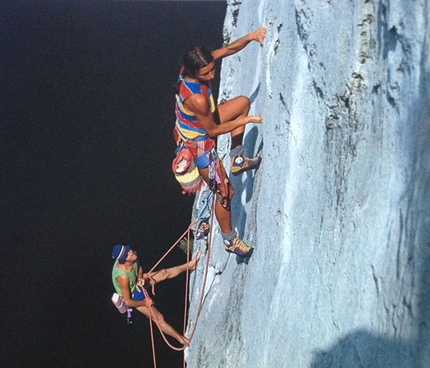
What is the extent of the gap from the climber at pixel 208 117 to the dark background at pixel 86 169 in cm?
543

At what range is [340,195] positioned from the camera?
2.18 metres

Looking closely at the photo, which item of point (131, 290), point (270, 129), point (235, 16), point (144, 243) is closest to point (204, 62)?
point (270, 129)

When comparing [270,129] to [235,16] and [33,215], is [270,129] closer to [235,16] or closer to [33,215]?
[235,16]

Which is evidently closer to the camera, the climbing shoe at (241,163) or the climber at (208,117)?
the climber at (208,117)

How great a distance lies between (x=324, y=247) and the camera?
2305 mm

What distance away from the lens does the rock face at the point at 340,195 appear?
1630 millimetres

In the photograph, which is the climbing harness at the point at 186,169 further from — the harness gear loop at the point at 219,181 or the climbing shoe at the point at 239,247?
the climbing shoe at the point at 239,247

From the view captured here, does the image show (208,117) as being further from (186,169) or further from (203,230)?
(203,230)

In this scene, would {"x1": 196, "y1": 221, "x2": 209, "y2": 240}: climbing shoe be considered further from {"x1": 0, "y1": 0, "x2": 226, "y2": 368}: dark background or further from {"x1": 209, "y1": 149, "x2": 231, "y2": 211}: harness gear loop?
{"x1": 0, "y1": 0, "x2": 226, "y2": 368}: dark background

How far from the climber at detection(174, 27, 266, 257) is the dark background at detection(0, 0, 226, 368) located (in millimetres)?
5428

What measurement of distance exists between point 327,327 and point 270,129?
1480 millimetres

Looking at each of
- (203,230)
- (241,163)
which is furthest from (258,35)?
(203,230)

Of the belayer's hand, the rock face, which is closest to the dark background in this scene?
the rock face

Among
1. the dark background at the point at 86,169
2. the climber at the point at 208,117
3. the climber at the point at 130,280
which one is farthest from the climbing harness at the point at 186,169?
the dark background at the point at 86,169
